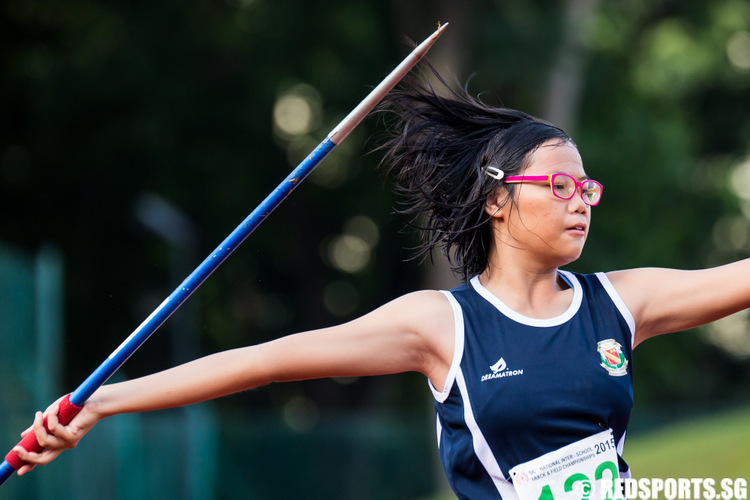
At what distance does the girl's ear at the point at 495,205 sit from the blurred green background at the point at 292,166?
12.1 metres

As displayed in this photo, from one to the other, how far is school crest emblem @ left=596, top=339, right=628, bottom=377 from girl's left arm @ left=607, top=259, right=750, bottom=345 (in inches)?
6.1

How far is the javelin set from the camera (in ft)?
10.4

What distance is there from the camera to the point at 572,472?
3.05 m

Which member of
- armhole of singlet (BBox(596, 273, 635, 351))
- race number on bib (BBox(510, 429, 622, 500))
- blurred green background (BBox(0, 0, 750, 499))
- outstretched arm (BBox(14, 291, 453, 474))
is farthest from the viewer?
blurred green background (BBox(0, 0, 750, 499))

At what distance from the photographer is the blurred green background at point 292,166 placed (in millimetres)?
17922

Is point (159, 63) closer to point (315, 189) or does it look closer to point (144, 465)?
point (315, 189)

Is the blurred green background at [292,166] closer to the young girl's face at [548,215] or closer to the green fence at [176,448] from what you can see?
the green fence at [176,448]

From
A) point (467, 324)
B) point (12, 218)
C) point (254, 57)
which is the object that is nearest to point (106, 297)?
point (12, 218)

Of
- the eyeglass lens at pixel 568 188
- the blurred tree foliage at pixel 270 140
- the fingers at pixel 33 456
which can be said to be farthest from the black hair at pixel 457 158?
the blurred tree foliage at pixel 270 140

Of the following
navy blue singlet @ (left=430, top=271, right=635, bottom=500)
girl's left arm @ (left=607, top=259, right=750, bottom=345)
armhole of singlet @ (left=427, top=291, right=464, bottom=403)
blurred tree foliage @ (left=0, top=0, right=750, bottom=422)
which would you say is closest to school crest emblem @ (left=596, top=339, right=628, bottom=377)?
navy blue singlet @ (left=430, top=271, right=635, bottom=500)

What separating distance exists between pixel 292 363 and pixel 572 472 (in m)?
0.91

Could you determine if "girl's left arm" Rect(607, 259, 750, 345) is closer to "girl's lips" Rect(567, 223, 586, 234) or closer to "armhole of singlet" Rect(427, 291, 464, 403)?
"girl's lips" Rect(567, 223, 586, 234)

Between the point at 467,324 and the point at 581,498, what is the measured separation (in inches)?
24.8

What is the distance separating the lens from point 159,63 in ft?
69.3
